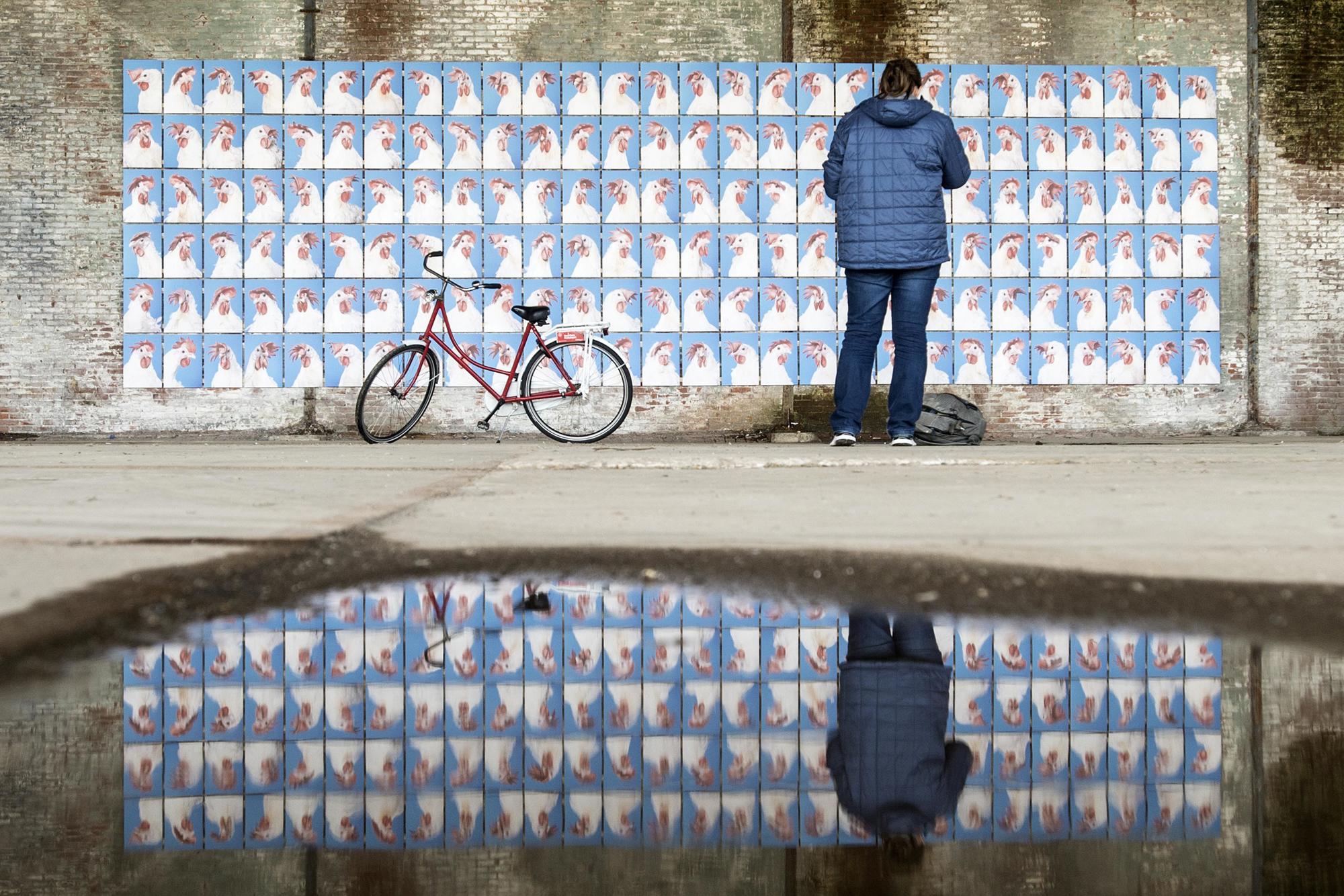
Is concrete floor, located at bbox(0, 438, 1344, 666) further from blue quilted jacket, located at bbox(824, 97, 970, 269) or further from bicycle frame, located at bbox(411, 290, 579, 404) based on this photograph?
bicycle frame, located at bbox(411, 290, 579, 404)

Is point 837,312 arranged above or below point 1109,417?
above

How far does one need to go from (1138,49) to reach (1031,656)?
27.7 feet

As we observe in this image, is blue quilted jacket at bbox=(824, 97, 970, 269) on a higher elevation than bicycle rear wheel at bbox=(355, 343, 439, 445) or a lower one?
higher

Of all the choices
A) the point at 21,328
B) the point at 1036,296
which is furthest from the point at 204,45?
the point at 1036,296

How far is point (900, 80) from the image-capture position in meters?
6.60

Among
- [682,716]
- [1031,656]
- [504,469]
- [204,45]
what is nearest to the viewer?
[682,716]

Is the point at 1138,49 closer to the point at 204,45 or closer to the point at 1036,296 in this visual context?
the point at 1036,296

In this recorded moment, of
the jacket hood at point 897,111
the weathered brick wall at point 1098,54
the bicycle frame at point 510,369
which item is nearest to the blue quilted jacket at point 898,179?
the jacket hood at point 897,111

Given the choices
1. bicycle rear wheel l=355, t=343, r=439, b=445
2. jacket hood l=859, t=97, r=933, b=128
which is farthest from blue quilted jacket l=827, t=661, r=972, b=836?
bicycle rear wheel l=355, t=343, r=439, b=445

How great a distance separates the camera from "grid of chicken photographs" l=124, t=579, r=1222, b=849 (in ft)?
4.16

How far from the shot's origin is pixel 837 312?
9109mm

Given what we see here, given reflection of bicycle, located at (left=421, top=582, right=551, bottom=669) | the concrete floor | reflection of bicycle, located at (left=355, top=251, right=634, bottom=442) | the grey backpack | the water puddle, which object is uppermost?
reflection of bicycle, located at (left=355, top=251, right=634, bottom=442)

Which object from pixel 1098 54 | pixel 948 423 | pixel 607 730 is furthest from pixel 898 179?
pixel 607 730

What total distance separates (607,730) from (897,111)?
5514 mm
